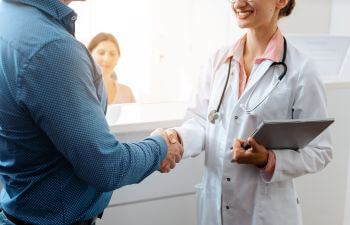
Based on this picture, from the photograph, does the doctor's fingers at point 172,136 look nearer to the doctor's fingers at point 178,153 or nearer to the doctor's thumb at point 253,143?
the doctor's fingers at point 178,153

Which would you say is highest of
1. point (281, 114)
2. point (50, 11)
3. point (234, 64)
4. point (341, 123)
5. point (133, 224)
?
point (50, 11)

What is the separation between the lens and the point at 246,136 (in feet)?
3.90

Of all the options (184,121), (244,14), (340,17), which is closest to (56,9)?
(244,14)

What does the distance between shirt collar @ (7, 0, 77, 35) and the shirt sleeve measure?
0.08m


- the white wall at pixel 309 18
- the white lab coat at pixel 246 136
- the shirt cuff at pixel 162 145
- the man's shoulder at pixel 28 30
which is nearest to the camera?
the man's shoulder at pixel 28 30

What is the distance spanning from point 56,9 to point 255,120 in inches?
26.1

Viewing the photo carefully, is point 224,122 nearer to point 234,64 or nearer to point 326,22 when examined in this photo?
point 234,64

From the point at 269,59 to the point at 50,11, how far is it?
0.65m

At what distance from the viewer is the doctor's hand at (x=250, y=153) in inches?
43.8

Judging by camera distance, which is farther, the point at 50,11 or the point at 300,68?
the point at 300,68

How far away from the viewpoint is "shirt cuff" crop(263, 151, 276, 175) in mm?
1137

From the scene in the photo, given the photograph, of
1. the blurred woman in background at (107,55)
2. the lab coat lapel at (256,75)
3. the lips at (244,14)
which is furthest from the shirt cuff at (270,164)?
the blurred woman in background at (107,55)

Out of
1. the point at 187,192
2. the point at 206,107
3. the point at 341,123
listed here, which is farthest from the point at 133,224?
the point at 341,123

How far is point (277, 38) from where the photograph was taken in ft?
3.91
